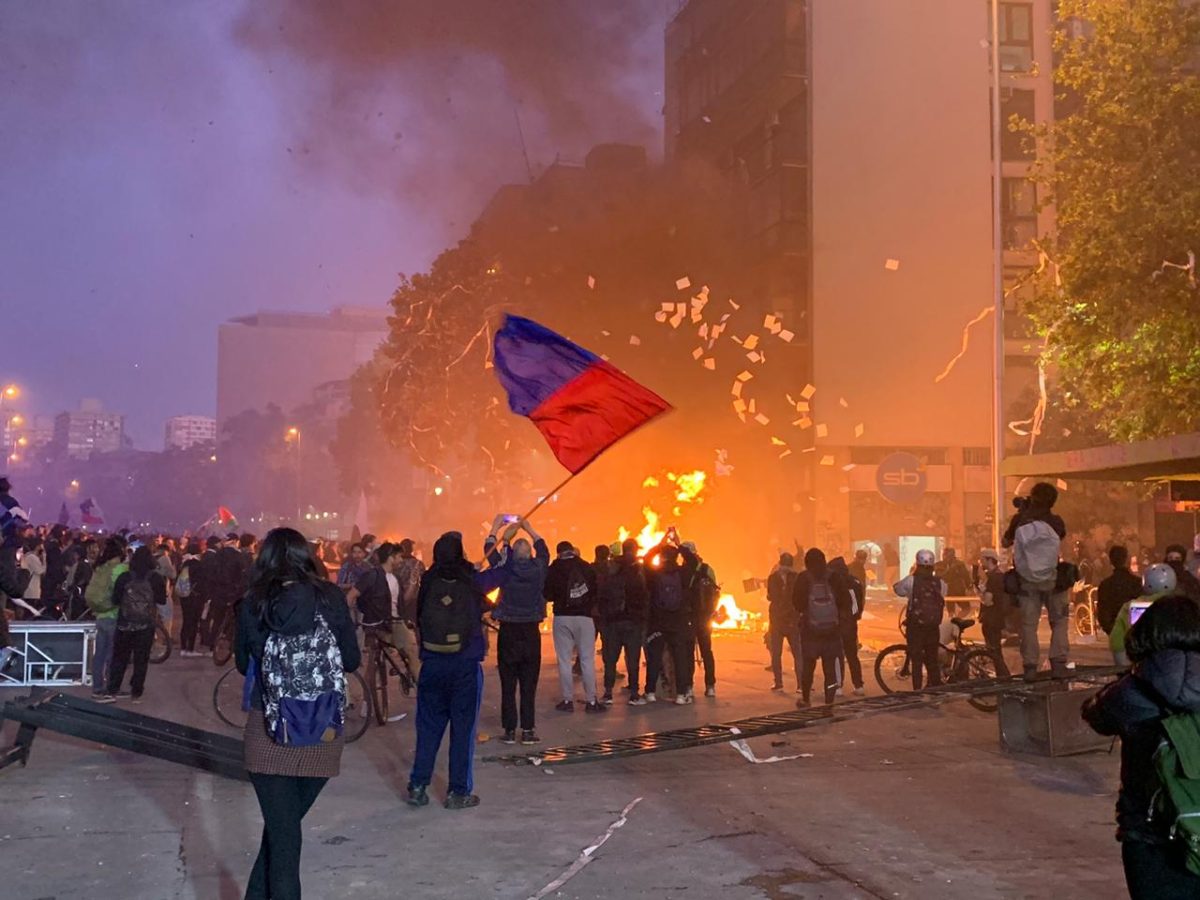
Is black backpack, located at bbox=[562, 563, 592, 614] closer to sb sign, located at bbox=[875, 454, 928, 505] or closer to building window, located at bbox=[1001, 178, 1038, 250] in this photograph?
sb sign, located at bbox=[875, 454, 928, 505]

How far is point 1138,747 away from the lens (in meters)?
3.83

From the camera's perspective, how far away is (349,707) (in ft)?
36.1

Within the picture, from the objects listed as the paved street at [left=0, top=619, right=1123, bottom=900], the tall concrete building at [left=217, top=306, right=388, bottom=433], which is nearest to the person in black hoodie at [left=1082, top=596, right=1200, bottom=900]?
the paved street at [left=0, top=619, right=1123, bottom=900]

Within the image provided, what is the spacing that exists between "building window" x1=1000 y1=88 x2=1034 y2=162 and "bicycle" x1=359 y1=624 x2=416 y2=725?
1160 inches

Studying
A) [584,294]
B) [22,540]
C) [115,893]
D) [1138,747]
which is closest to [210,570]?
[22,540]

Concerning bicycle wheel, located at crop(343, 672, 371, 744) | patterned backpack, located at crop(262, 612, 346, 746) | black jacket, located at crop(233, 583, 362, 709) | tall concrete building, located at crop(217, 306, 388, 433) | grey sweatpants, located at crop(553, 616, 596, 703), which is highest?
tall concrete building, located at crop(217, 306, 388, 433)

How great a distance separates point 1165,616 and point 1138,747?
0.42 metres

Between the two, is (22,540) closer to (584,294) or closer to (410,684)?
(410,684)

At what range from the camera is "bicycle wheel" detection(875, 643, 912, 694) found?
13.3 meters

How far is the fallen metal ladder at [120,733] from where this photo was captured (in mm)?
7816

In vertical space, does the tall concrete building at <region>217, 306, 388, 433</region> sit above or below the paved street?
above

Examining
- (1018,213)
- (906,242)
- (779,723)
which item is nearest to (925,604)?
(779,723)

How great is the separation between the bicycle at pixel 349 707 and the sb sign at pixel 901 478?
14573 millimetres

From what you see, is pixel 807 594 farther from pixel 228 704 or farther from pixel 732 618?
pixel 732 618
